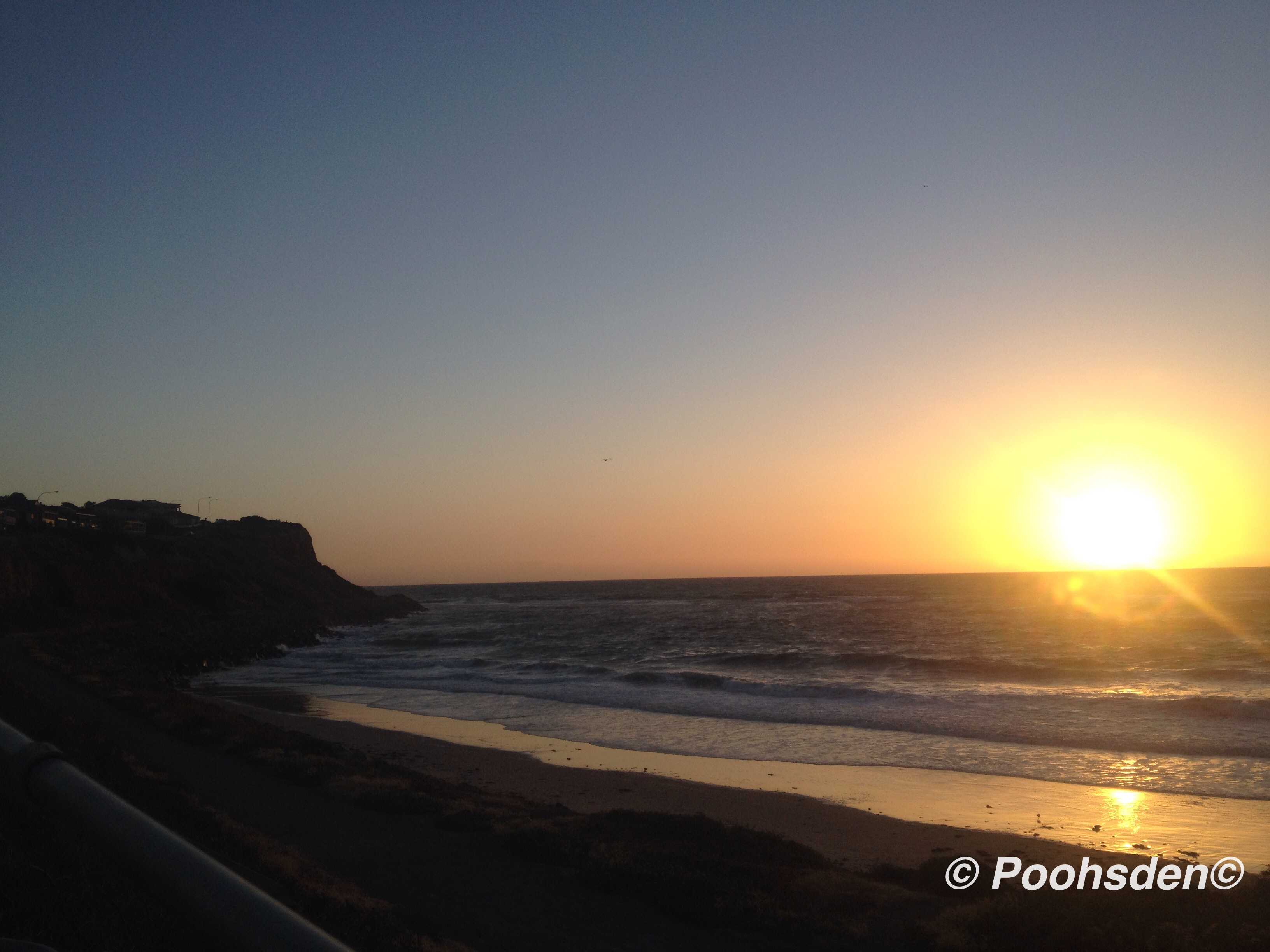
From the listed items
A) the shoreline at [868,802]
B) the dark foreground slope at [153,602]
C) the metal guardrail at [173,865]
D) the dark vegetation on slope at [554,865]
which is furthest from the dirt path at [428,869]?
the dark foreground slope at [153,602]

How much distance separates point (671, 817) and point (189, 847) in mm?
10221

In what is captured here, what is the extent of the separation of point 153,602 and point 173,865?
5356cm

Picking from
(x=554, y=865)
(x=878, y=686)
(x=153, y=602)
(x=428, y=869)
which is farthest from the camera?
(x=153, y=602)

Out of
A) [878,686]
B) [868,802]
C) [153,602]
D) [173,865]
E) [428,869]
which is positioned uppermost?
[173,865]

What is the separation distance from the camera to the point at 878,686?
28.1 m

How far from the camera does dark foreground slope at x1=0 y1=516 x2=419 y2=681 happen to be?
113ft

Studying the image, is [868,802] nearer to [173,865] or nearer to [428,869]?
[428,869]

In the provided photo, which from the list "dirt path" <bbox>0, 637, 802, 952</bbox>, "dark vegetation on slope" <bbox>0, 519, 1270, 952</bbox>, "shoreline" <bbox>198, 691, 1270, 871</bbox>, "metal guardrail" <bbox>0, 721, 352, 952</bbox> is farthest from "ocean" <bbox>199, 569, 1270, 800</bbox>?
"metal guardrail" <bbox>0, 721, 352, 952</bbox>

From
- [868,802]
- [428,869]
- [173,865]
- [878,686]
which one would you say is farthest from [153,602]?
[173,865]

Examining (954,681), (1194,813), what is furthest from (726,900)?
(954,681)

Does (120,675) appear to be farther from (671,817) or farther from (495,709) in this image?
(671,817)

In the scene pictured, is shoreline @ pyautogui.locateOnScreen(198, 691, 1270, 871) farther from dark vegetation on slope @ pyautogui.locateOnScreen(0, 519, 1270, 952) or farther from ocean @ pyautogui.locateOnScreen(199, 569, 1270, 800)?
dark vegetation on slope @ pyautogui.locateOnScreen(0, 519, 1270, 952)

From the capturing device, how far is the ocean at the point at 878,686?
1777 cm

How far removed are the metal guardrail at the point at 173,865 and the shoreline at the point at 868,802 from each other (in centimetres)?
1030
